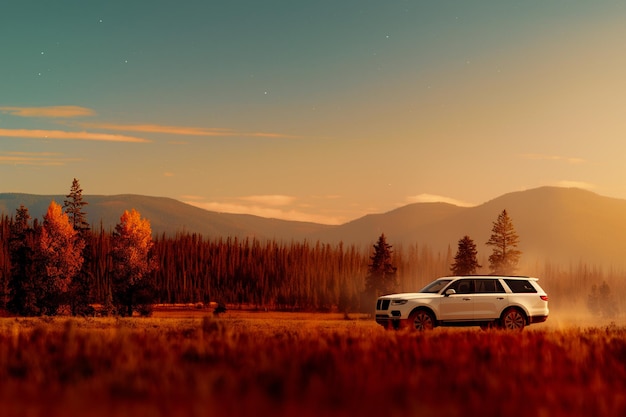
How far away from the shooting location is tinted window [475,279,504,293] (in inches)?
1181

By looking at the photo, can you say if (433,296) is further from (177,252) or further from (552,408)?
(177,252)

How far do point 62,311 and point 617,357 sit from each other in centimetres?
9655

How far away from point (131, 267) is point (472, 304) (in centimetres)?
7667

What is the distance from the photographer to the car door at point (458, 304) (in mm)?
29250

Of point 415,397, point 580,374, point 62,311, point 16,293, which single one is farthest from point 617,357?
point 16,293

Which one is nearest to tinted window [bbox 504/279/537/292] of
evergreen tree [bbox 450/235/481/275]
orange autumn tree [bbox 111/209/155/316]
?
orange autumn tree [bbox 111/209/155/316]

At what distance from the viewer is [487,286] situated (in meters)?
30.0

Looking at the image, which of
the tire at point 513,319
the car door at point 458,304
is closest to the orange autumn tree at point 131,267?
the car door at point 458,304

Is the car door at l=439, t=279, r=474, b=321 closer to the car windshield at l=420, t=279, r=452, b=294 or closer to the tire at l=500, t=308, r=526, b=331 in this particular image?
the car windshield at l=420, t=279, r=452, b=294

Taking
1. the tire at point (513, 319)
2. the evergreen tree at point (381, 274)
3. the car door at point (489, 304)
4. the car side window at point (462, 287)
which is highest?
the evergreen tree at point (381, 274)

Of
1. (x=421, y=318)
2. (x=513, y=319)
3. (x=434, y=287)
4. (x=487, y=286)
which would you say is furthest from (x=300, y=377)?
(x=434, y=287)

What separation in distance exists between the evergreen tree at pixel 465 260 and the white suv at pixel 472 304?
9018 centimetres

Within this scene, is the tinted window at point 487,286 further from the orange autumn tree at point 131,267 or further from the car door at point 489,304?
the orange autumn tree at point 131,267

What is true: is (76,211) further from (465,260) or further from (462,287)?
(462,287)
